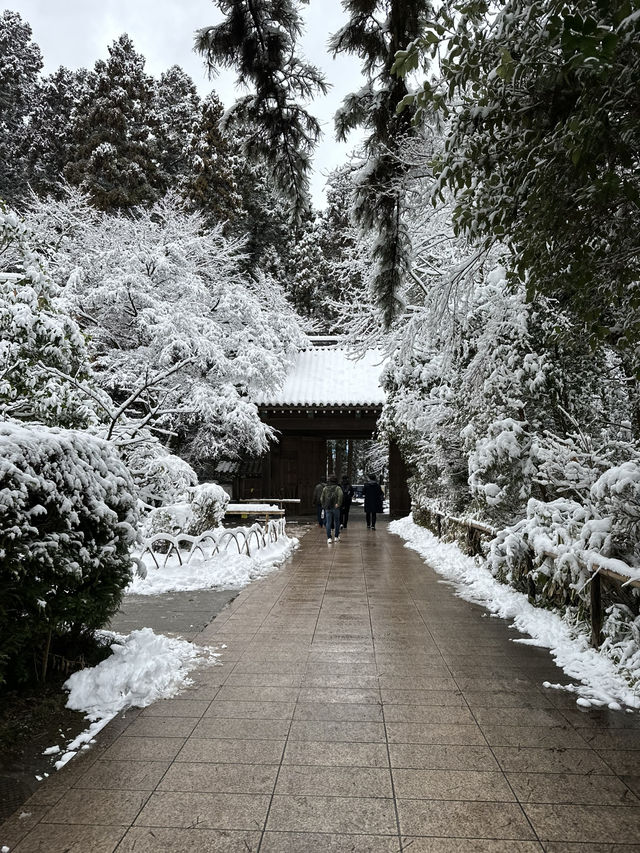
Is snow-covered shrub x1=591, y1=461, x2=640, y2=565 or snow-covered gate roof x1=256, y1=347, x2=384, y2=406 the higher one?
snow-covered gate roof x1=256, y1=347, x2=384, y2=406

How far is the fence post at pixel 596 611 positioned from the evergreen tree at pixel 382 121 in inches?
114

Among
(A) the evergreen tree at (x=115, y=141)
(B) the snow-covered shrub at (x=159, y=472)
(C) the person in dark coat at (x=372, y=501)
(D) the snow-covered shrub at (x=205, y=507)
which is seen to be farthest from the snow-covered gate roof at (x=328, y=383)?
(A) the evergreen tree at (x=115, y=141)

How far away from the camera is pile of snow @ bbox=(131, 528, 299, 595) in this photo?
26.8ft

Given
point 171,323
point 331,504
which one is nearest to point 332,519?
point 331,504

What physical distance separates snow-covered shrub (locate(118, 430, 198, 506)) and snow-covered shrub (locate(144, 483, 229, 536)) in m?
0.68

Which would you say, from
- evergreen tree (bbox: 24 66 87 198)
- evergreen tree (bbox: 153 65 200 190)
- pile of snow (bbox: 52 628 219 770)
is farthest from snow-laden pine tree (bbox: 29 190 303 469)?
pile of snow (bbox: 52 628 219 770)

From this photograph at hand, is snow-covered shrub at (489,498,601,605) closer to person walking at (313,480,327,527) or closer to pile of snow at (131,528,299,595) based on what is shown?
A: pile of snow at (131,528,299,595)

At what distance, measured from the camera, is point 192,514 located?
35.7 feet

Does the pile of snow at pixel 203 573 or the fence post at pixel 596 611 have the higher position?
the fence post at pixel 596 611

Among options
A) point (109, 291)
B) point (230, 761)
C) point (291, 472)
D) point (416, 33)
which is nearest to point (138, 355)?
point (109, 291)

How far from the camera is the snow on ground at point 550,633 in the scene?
415 cm

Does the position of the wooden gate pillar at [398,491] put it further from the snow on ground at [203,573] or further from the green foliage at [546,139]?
the green foliage at [546,139]

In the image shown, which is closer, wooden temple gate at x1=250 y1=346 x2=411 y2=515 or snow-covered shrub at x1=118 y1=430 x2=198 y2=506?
snow-covered shrub at x1=118 y1=430 x2=198 y2=506

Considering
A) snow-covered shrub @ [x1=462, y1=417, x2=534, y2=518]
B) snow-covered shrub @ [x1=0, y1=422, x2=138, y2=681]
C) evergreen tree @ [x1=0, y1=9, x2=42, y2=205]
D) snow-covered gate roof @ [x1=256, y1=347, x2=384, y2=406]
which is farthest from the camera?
evergreen tree @ [x1=0, y1=9, x2=42, y2=205]
